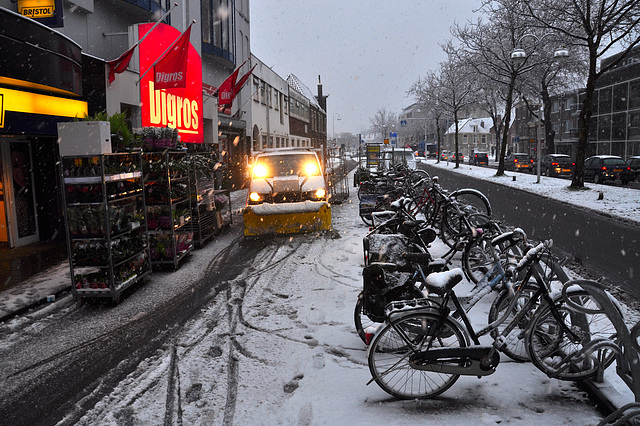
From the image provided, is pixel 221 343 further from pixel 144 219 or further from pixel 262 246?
pixel 262 246

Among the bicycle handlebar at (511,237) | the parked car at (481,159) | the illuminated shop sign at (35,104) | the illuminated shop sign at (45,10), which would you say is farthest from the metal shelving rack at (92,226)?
the parked car at (481,159)

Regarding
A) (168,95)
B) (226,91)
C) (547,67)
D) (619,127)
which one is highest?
(547,67)

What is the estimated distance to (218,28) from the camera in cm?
2111

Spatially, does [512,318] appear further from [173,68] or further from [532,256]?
[173,68]

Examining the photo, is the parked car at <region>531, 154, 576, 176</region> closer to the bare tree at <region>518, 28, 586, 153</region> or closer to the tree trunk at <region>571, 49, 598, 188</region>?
the bare tree at <region>518, 28, 586, 153</region>

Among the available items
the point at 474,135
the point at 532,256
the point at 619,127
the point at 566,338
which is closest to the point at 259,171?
the point at 532,256

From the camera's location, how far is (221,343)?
521 centimetres

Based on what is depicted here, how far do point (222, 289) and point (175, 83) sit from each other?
788 centimetres

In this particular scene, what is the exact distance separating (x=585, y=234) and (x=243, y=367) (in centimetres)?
941


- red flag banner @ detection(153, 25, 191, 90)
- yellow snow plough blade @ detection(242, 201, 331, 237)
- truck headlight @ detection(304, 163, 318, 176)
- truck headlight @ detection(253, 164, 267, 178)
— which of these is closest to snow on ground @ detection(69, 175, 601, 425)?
yellow snow plough blade @ detection(242, 201, 331, 237)

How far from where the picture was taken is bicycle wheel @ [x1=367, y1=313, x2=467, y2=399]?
12.7ft

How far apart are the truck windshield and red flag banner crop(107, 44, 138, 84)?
3984 millimetres

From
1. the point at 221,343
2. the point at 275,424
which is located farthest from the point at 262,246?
the point at 275,424

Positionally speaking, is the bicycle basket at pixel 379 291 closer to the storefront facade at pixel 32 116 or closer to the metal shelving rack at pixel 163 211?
the metal shelving rack at pixel 163 211
